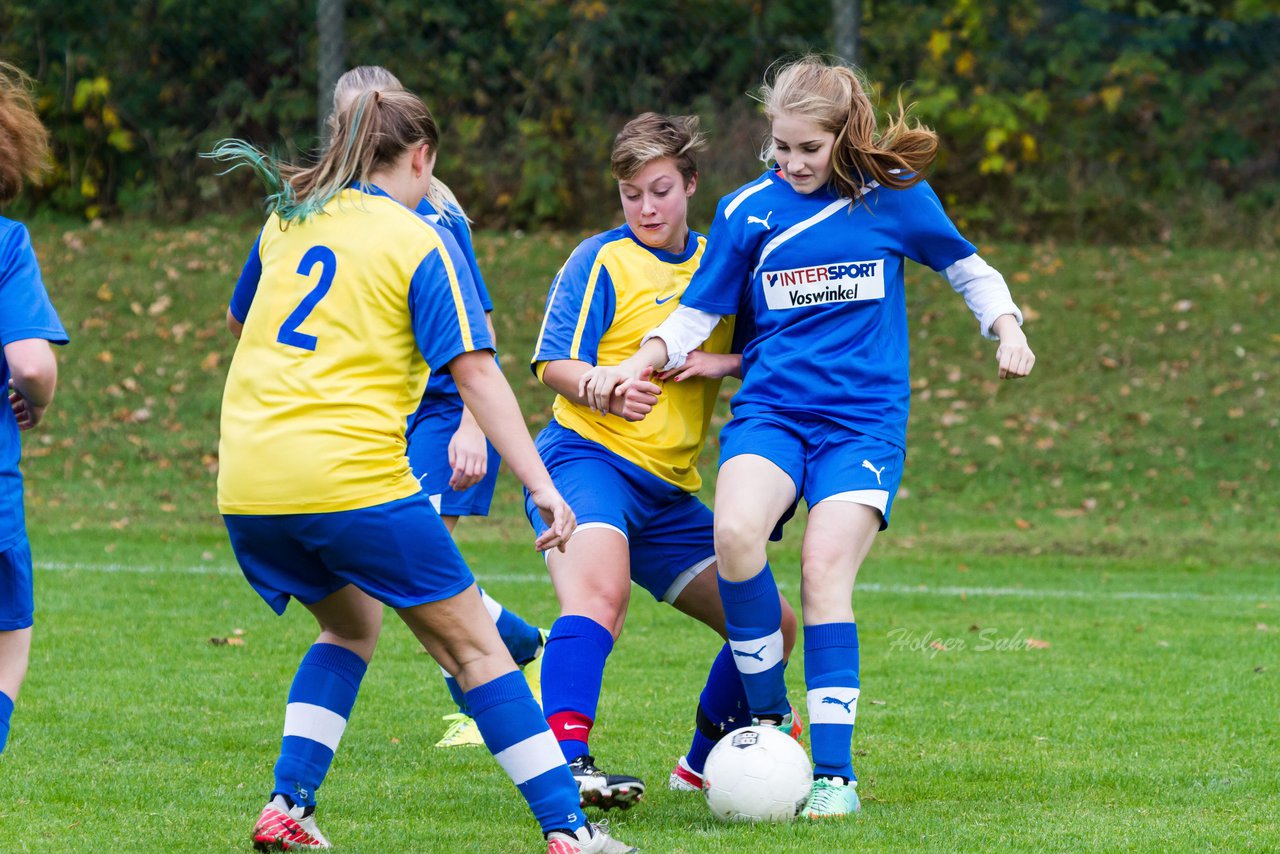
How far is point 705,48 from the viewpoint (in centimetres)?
1602

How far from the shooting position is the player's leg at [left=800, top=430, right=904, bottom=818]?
162 inches

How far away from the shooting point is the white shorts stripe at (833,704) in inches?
162

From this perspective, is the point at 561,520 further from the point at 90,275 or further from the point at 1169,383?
the point at 90,275

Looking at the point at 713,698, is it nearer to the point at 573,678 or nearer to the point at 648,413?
the point at 573,678

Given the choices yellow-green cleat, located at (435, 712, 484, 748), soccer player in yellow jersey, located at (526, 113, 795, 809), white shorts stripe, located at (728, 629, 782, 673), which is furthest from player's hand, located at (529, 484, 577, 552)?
yellow-green cleat, located at (435, 712, 484, 748)

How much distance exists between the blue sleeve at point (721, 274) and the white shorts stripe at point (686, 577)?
0.74 meters

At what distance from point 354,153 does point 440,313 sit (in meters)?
0.46

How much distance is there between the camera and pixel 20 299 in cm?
335

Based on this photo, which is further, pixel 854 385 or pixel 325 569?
pixel 854 385

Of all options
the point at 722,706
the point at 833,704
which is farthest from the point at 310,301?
the point at 722,706

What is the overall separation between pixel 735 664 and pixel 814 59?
1.76m

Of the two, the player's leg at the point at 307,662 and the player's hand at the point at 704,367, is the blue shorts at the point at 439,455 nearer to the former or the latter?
the player's hand at the point at 704,367

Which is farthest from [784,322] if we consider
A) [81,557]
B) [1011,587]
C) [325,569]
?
[81,557]

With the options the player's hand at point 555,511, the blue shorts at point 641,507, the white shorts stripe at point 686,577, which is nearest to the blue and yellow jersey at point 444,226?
the blue shorts at point 641,507
